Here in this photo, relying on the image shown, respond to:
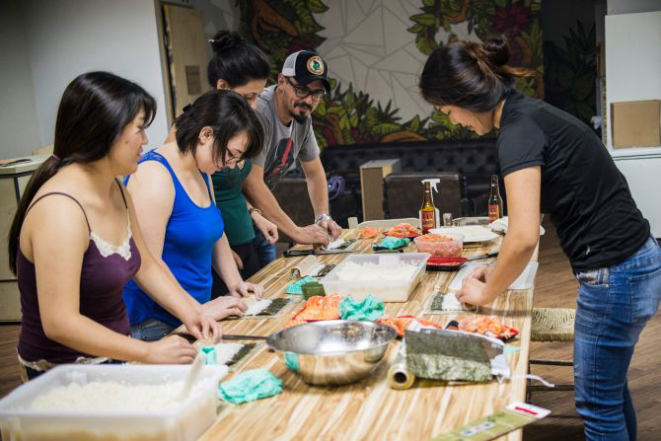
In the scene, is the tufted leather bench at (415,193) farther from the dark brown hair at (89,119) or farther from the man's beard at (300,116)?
the dark brown hair at (89,119)

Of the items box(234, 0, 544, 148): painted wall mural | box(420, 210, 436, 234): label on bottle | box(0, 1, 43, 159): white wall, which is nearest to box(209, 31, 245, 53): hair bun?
box(420, 210, 436, 234): label on bottle

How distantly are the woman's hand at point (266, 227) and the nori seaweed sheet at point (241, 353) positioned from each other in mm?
1348

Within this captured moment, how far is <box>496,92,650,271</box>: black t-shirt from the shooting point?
204cm

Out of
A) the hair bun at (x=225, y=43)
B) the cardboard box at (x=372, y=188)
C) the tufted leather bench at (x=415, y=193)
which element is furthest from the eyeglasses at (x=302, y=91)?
the cardboard box at (x=372, y=188)

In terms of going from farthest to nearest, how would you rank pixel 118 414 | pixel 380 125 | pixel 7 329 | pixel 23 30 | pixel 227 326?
pixel 380 125 < pixel 23 30 < pixel 7 329 < pixel 227 326 < pixel 118 414

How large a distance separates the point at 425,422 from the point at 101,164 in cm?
96

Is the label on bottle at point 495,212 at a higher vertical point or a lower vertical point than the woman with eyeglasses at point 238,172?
lower

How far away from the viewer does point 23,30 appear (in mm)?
6355

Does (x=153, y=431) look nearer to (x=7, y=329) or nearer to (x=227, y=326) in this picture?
(x=227, y=326)

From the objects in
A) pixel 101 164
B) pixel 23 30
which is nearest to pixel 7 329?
pixel 23 30

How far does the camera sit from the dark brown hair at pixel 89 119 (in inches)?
68.9

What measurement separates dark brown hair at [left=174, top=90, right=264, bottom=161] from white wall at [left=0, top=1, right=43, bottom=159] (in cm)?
→ 425

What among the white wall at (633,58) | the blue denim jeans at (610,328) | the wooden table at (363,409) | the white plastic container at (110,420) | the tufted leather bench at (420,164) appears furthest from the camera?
the tufted leather bench at (420,164)

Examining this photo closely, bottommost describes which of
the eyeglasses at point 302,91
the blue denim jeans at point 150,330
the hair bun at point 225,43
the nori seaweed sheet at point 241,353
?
the blue denim jeans at point 150,330
